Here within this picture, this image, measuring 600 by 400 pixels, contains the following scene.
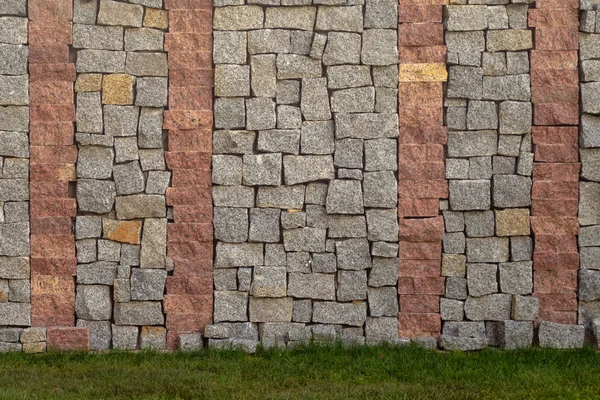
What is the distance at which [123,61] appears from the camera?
7.54m

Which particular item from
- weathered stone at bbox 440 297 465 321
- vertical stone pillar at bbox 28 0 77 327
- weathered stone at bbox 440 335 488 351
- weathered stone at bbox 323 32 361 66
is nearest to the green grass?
weathered stone at bbox 440 335 488 351

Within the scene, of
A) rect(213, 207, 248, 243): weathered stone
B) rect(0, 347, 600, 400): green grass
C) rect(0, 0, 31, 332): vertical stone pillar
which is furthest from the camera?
rect(213, 207, 248, 243): weathered stone

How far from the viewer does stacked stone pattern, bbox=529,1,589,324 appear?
7.57 metres

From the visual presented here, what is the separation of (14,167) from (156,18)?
72.2 inches

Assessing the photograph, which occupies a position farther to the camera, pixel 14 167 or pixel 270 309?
pixel 270 309

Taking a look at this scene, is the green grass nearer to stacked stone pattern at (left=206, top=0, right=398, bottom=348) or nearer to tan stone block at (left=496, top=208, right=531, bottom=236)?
stacked stone pattern at (left=206, top=0, right=398, bottom=348)

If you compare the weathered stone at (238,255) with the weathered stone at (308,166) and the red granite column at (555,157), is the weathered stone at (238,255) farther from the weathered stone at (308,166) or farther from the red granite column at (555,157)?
the red granite column at (555,157)

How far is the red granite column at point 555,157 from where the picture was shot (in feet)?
24.8

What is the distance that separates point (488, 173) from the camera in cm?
760

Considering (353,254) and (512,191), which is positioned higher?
(512,191)

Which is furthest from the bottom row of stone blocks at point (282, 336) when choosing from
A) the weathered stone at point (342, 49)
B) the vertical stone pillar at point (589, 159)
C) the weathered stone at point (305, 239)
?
the weathered stone at point (342, 49)

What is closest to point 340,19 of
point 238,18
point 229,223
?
point 238,18

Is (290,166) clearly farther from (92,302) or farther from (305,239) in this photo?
(92,302)

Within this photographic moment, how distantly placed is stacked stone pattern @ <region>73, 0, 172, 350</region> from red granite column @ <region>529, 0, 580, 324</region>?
10.9ft
